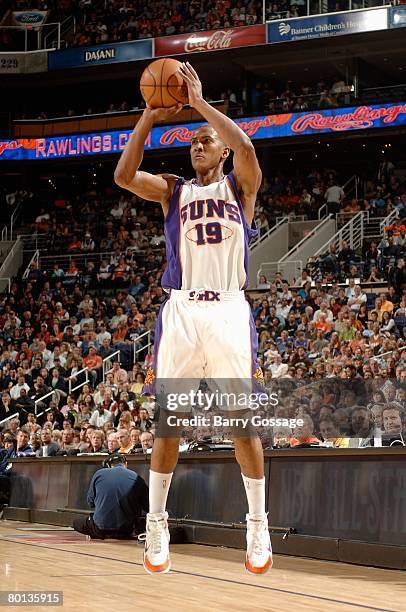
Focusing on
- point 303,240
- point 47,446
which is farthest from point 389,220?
point 47,446

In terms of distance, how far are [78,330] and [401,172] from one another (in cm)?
1120

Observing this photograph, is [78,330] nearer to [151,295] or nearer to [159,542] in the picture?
[151,295]

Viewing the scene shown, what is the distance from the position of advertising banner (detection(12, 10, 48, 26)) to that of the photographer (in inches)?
911

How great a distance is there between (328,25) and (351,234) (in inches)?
251

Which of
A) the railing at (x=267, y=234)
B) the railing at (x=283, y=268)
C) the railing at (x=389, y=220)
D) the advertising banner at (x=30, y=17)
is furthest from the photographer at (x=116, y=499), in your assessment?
the advertising banner at (x=30, y=17)

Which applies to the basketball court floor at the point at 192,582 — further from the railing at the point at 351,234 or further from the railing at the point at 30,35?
the railing at the point at 30,35

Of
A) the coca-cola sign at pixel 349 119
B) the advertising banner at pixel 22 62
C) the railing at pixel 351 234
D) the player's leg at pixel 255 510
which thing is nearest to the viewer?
the player's leg at pixel 255 510

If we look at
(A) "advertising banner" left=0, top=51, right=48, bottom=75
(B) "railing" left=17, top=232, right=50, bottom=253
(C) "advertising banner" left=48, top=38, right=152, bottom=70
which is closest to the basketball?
(B) "railing" left=17, top=232, right=50, bottom=253

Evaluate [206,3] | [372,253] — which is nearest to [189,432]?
[372,253]

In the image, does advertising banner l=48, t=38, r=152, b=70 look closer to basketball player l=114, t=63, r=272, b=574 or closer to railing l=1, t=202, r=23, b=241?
railing l=1, t=202, r=23, b=241

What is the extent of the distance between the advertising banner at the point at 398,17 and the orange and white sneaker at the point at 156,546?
21.9 metres

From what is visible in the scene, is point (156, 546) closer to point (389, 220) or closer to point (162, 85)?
point (162, 85)

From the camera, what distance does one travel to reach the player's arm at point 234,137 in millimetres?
5027

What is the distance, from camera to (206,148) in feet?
17.7
